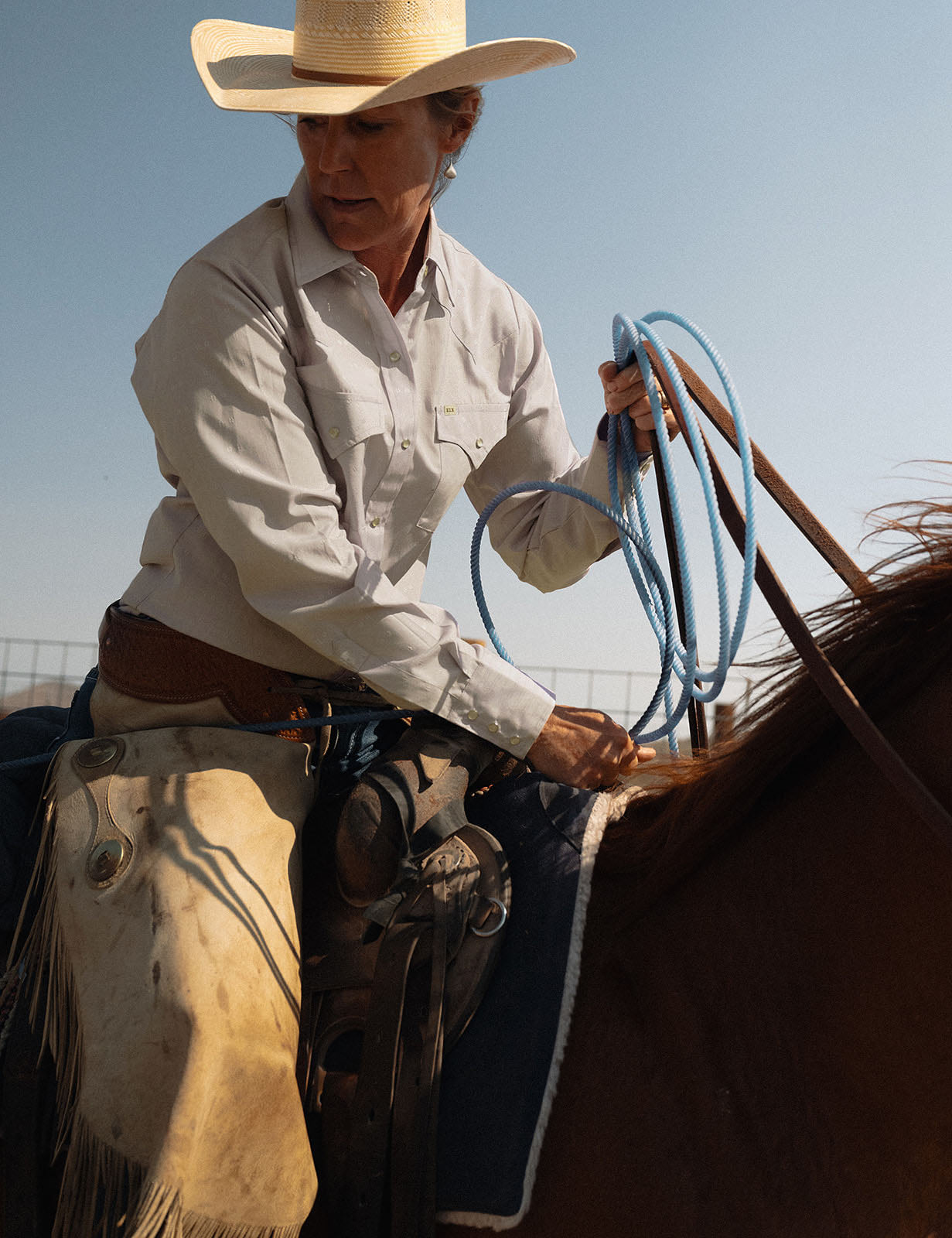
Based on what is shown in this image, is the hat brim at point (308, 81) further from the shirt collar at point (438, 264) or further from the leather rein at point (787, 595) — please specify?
the leather rein at point (787, 595)

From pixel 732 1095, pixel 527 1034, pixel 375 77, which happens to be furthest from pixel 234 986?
pixel 375 77

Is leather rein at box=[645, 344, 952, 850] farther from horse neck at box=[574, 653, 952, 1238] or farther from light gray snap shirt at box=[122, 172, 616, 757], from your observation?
light gray snap shirt at box=[122, 172, 616, 757]

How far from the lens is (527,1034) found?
5.57ft

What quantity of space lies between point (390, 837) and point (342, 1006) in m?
0.31

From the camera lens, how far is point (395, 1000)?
1.72 meters

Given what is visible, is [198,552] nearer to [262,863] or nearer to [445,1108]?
[262,863]

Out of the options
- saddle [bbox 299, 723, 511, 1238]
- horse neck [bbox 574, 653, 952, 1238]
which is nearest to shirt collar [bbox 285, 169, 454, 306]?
saddle [bbox 299, 723, 511, 1238]

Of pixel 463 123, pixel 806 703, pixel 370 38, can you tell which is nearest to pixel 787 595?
pixel 806 703

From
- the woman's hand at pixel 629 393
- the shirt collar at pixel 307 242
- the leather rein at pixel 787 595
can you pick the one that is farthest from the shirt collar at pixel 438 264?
the leather rein at pixel 787 595

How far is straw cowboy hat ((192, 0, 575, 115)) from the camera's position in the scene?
6.70 ft

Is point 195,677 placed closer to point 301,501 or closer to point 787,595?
point 301,501

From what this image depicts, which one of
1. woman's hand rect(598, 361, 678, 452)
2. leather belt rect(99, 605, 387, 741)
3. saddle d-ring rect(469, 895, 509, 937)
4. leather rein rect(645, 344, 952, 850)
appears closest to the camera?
leather rein rect(645, 344, 952, 850)

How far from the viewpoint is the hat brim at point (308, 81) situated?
2.03 metres

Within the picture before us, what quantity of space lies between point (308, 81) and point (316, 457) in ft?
2.89
